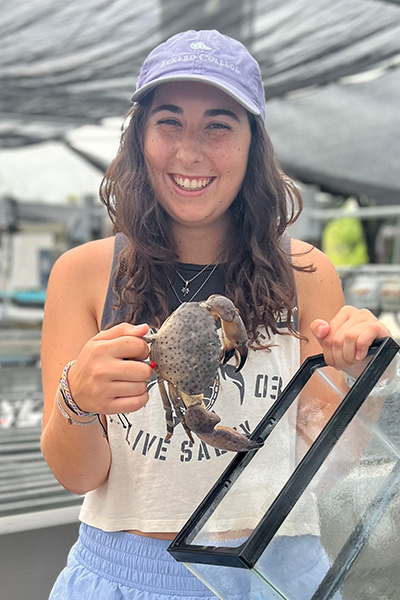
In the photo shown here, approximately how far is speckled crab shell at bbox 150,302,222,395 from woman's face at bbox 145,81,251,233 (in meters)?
0.40

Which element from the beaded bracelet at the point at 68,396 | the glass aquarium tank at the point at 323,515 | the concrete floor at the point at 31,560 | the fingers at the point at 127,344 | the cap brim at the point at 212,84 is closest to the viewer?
the glass aquarium tank at the point at 323,515

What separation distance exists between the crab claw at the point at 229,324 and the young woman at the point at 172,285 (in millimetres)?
255

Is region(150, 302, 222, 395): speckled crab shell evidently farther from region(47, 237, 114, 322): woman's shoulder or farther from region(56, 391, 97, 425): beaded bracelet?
region(47, 237, 114, 322): woman's shoulder

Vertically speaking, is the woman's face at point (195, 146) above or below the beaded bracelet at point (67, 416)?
above

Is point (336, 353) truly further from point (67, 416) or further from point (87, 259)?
point (87, 259)

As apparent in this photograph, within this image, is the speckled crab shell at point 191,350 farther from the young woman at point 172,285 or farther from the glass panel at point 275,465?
the young woman at point 172,285

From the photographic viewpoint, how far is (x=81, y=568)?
3.96ft

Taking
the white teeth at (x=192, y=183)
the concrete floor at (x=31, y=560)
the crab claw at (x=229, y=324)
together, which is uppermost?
the white teeth at (x=192, y=183)

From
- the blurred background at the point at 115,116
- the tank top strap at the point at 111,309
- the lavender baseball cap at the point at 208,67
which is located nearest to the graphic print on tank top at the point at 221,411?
the tank top strap at the point at 111,309

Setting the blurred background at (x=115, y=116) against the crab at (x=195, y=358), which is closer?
the crab at (x=195, y=358)

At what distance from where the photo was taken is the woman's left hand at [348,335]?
92cm

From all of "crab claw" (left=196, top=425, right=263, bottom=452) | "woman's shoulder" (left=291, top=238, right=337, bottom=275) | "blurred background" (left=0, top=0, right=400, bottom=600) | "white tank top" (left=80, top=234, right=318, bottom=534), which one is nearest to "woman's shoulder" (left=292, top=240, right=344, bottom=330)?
"woman's shoulder" (left=291, top=238, right=337, bottom=275)

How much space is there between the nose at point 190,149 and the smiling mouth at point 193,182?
1.2 inches

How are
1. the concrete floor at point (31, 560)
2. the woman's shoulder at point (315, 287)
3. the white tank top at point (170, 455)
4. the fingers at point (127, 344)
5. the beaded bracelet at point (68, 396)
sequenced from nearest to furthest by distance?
1. the fingers at point (127, 344)
2. the beaded bracelet at point (68, 396)
3. the white tank top at point (170, 455)
4. the woman's shoulder at point (315, 287)
5. the concrete floor at point (31, 560)
